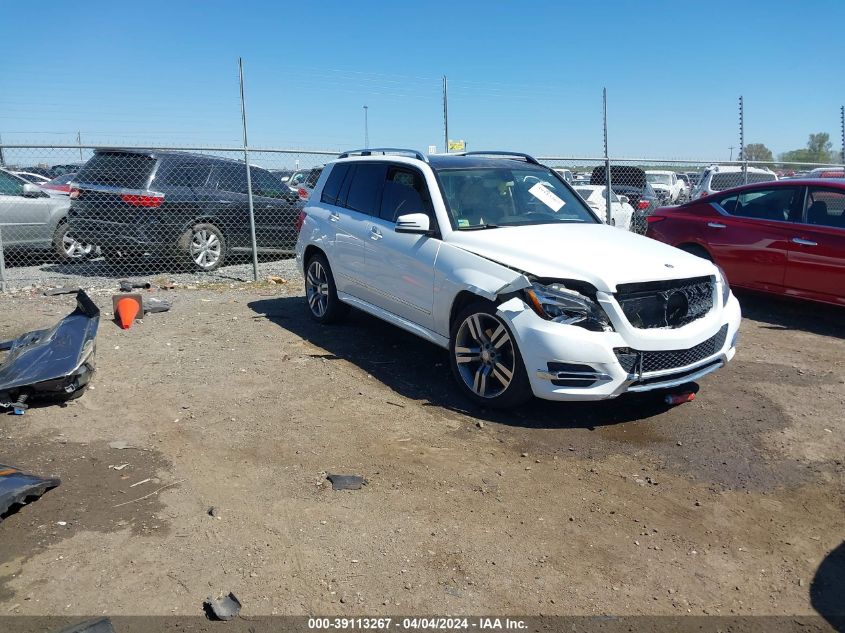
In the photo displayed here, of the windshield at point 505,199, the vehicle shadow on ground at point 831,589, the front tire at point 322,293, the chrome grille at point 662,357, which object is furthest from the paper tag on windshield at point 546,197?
the vehicle shadow on ground at point 831,589

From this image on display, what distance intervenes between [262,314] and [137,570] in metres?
5.36

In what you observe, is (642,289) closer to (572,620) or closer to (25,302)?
(572,620)

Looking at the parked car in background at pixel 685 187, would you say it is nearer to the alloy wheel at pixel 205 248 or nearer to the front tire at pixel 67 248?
the alloy wheel at pixel 205 248

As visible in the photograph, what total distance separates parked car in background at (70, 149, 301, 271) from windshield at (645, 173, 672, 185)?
65.4ft

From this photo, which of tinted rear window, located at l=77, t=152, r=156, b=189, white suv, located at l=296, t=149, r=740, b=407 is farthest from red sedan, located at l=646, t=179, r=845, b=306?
tinted rear window, located at l=77, t=152, r=156, b=189

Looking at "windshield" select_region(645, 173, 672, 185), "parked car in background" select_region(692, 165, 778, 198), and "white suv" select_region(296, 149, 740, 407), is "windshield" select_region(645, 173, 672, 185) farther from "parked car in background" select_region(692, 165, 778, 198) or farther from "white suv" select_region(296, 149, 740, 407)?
"white suv" select_region(296, 149, 740, 407)

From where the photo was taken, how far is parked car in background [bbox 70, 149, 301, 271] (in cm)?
1027

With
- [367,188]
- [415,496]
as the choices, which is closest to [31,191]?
[367,188]

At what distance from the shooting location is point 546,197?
21.2 ft

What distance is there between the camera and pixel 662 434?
4.96 metres

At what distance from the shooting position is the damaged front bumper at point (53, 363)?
5258 mm

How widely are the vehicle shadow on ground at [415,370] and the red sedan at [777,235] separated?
3443 mm

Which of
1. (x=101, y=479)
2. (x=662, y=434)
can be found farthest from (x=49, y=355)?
(x=662, y=434)

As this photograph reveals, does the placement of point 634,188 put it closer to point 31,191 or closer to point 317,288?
point 317,288
